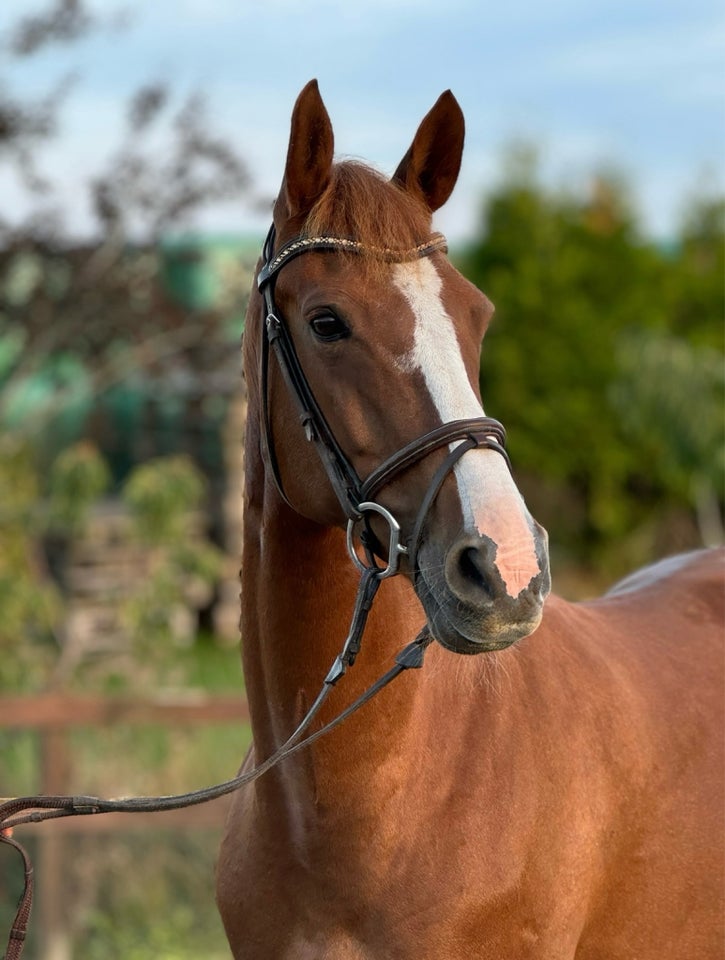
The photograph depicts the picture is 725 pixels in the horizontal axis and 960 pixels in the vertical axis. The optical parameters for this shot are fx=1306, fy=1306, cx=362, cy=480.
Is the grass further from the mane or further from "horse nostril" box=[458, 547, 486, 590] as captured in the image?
"horse nostril" box=[458, 547, 486, 590]

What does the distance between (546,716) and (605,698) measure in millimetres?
222

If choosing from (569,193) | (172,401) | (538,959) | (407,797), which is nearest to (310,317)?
(407,797)

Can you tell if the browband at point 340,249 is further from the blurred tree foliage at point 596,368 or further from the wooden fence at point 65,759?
the blurred tree foliage at point 596,368

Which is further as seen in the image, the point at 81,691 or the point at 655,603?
the point at 81,691

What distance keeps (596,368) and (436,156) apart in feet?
46.2

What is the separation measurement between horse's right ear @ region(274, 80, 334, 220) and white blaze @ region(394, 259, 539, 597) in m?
0.28

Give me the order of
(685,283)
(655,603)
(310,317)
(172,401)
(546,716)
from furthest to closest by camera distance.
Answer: (685,283), (172,401), (655,603), (546,716), (310,317)

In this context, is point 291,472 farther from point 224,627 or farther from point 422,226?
point 224,627

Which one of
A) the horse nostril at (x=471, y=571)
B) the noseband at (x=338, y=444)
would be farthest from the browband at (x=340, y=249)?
the horse nostril at (x=471, y=571)

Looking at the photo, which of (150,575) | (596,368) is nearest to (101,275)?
(150,575)

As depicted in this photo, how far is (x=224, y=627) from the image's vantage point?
14367mm

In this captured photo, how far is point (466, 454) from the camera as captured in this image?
216cm

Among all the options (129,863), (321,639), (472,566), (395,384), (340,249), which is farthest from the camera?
(129,863)

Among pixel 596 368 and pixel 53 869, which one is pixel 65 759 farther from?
pixel 596 368
